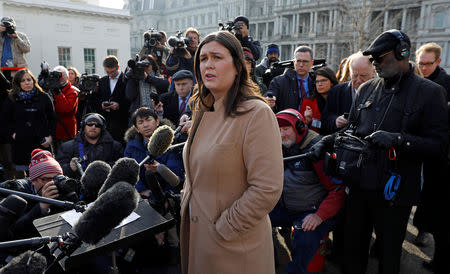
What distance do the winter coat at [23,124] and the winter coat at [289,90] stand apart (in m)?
3.78

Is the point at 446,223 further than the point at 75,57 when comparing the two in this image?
No

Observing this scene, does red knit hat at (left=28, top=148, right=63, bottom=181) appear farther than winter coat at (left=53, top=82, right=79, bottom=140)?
No

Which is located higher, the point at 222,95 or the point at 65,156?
the point at 222,95

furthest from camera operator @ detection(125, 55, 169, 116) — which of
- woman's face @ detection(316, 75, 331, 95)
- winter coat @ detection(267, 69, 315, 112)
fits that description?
woman's face @ detection(316, 75, 331, 95)

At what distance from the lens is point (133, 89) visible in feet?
16.9

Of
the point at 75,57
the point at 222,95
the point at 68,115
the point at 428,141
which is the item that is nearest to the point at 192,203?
the point at 222,95

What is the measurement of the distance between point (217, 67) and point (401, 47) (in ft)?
4.98

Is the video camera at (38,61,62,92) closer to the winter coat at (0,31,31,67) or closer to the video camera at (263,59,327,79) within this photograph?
the winter coat at (0,31,31,67)

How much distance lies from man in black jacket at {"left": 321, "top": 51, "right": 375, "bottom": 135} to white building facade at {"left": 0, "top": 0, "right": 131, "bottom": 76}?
26.9m

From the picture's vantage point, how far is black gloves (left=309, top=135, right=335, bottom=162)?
2.62m

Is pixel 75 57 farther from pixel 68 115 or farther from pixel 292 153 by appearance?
pixel 292 153

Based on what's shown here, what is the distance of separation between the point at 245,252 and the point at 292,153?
1.55 meters

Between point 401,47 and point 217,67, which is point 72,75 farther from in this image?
point 401,47

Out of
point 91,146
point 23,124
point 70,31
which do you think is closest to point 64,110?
point 23,124
